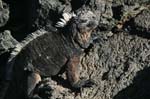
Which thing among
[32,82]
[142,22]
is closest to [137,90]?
[142,22]

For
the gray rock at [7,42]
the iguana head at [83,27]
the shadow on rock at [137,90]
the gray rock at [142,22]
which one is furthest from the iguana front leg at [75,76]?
the gray rock at [7,42]

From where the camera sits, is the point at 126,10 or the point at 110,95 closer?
the point at 110,95

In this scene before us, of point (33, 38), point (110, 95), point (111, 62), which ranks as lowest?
point (110, 95)

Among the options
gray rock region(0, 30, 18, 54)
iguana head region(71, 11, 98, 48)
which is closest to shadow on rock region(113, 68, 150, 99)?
iguana head region(71, 11, 98, 48)

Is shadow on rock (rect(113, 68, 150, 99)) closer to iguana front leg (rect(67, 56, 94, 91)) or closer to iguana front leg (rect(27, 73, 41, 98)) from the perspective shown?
iguana front leg (rect(67, 56, 94, 91))

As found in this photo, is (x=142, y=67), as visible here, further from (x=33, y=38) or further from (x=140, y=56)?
(x=33, y=38)

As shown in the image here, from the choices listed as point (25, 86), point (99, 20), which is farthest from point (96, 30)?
point (25, 86)
